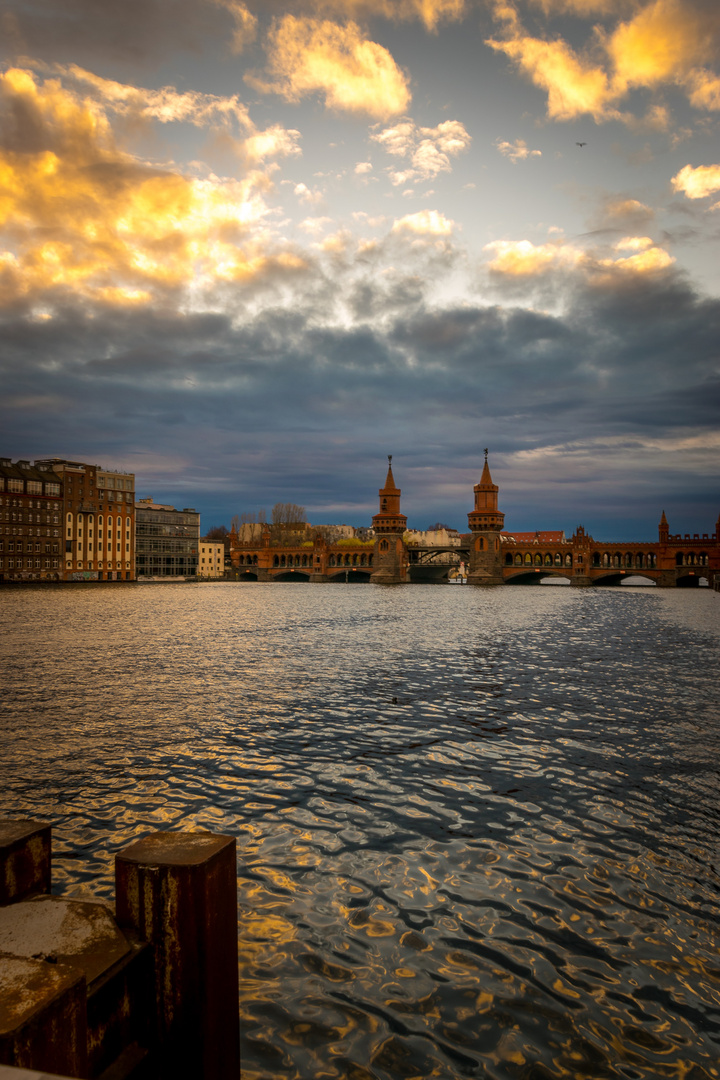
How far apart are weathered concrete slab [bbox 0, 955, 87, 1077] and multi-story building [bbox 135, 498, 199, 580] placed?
493 ft

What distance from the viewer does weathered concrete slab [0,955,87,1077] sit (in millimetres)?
2869

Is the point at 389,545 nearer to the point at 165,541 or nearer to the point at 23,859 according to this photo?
the point at 165,541

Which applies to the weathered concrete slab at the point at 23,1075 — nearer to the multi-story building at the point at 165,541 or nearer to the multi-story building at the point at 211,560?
the multi-story building at the point at 165,541

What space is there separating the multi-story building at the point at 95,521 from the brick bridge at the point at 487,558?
128 feet

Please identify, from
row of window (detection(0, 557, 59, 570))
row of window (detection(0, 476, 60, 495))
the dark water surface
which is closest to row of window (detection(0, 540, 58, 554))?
row of window (detection(0, 557, 59, 570))

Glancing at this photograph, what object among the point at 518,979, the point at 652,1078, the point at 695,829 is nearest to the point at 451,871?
the point at 518,979

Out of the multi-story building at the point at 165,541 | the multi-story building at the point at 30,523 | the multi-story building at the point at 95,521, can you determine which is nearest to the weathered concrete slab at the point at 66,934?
the multi-story building at the point at 30,523

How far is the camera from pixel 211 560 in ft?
555

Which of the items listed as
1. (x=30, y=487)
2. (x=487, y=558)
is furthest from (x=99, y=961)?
(x=487, y=558)

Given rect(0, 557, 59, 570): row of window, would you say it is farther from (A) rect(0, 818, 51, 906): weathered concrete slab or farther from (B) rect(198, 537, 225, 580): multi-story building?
(A) rect(0, 818, 51, 906): weathered concrete slab

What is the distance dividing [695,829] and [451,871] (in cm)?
402

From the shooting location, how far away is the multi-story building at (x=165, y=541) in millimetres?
148250

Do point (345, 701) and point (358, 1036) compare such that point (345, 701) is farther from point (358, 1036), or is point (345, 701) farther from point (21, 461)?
point (21, 461)

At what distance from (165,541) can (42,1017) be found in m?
156
